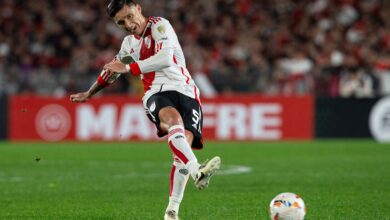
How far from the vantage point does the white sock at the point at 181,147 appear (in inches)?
289

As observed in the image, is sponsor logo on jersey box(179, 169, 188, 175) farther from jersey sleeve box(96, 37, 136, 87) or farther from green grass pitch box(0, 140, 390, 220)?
jersey sleeve box(96, 37, 136, 87)

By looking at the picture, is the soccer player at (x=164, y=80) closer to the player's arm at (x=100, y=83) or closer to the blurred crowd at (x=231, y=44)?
the player's arm at (x=100, y=83)

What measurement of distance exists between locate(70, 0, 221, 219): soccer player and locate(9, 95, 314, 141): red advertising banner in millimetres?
13491

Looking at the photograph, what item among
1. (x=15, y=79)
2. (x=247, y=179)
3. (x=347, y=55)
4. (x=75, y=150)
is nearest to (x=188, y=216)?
(x=247, y=179)

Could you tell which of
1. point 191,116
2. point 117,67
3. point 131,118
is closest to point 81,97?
point 117,67

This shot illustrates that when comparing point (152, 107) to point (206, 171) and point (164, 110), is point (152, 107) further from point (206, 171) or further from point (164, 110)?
point (206, 171)

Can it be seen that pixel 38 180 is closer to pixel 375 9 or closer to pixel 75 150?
pixel 75 150

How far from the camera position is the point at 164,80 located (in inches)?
315

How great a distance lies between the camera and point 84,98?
27.7ft

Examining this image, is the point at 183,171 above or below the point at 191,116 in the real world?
below

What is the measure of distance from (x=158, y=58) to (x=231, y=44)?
17210mm

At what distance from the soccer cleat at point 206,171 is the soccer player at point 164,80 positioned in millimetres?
377

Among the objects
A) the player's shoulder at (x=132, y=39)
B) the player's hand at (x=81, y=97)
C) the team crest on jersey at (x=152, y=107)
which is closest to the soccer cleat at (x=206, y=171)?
the team crest on jersey at (x=152, y=107)

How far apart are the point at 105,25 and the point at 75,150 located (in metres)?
7.49
